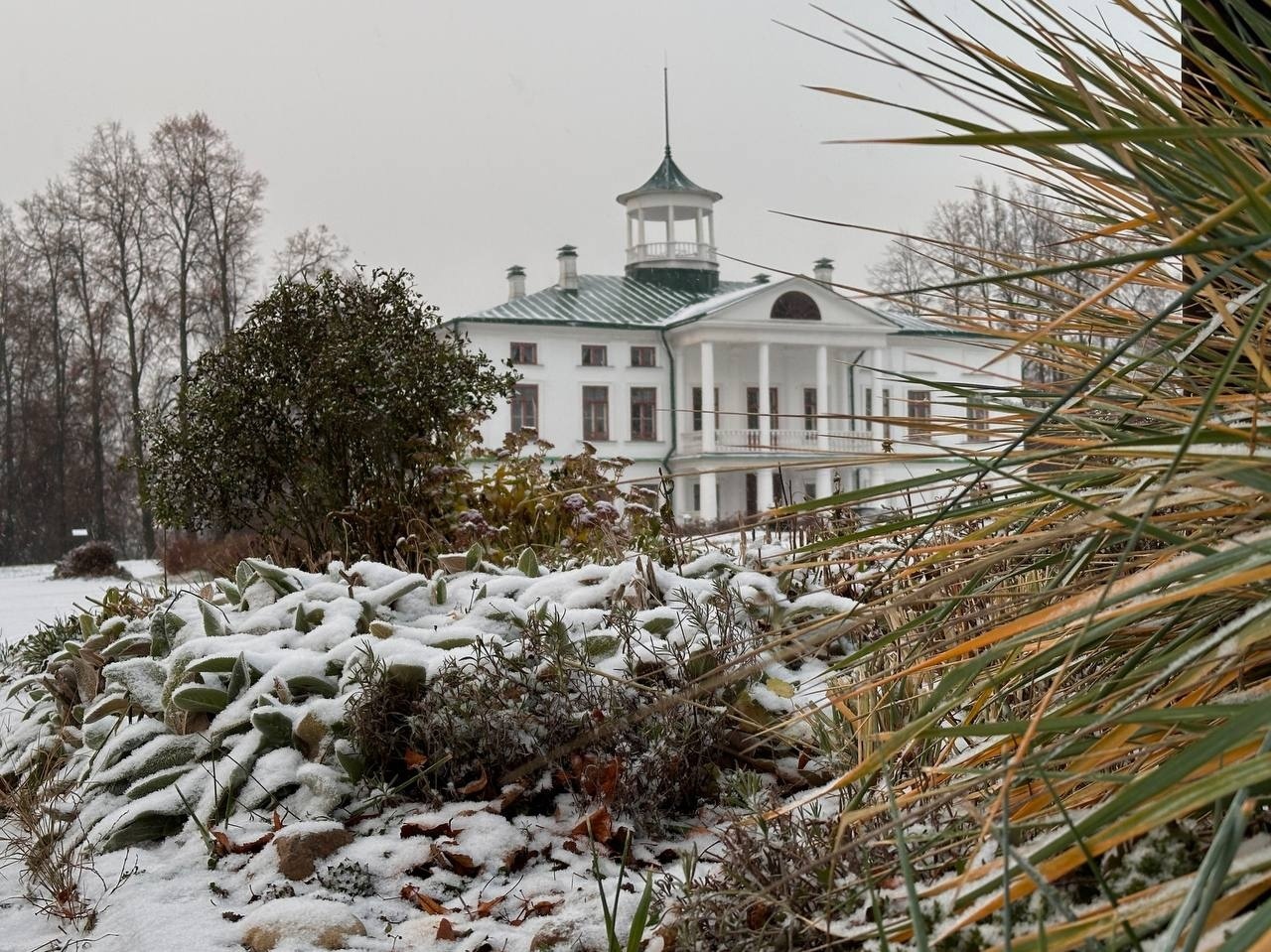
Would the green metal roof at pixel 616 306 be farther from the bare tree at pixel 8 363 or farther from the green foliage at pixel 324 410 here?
the green foliage at pixel 324 410

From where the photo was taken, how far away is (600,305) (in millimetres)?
26000

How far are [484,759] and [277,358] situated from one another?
443cm

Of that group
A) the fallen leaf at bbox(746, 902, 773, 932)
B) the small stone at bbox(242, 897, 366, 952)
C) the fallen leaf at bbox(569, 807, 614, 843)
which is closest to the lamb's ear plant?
the fallen leaf at bbox(746, 902, 773, 932)

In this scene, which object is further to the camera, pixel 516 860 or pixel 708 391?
pixel 708 391

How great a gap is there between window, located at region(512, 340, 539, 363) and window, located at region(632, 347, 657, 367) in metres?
2.21

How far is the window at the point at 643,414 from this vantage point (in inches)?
1012

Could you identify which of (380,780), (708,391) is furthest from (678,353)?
(380,780)

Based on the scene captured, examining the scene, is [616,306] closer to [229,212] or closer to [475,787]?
[229,212]

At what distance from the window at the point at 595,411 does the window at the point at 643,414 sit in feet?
2.16

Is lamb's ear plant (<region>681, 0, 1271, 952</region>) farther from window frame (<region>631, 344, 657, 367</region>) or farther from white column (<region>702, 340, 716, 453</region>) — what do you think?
window frame (<region>631, 344, 657, 367</region>)

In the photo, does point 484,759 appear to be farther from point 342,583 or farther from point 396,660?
point 342,583

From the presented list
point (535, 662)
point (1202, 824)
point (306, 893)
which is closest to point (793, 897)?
point (1202, 824)

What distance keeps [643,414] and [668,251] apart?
4761 mm

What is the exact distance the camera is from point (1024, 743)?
27.9 inches
